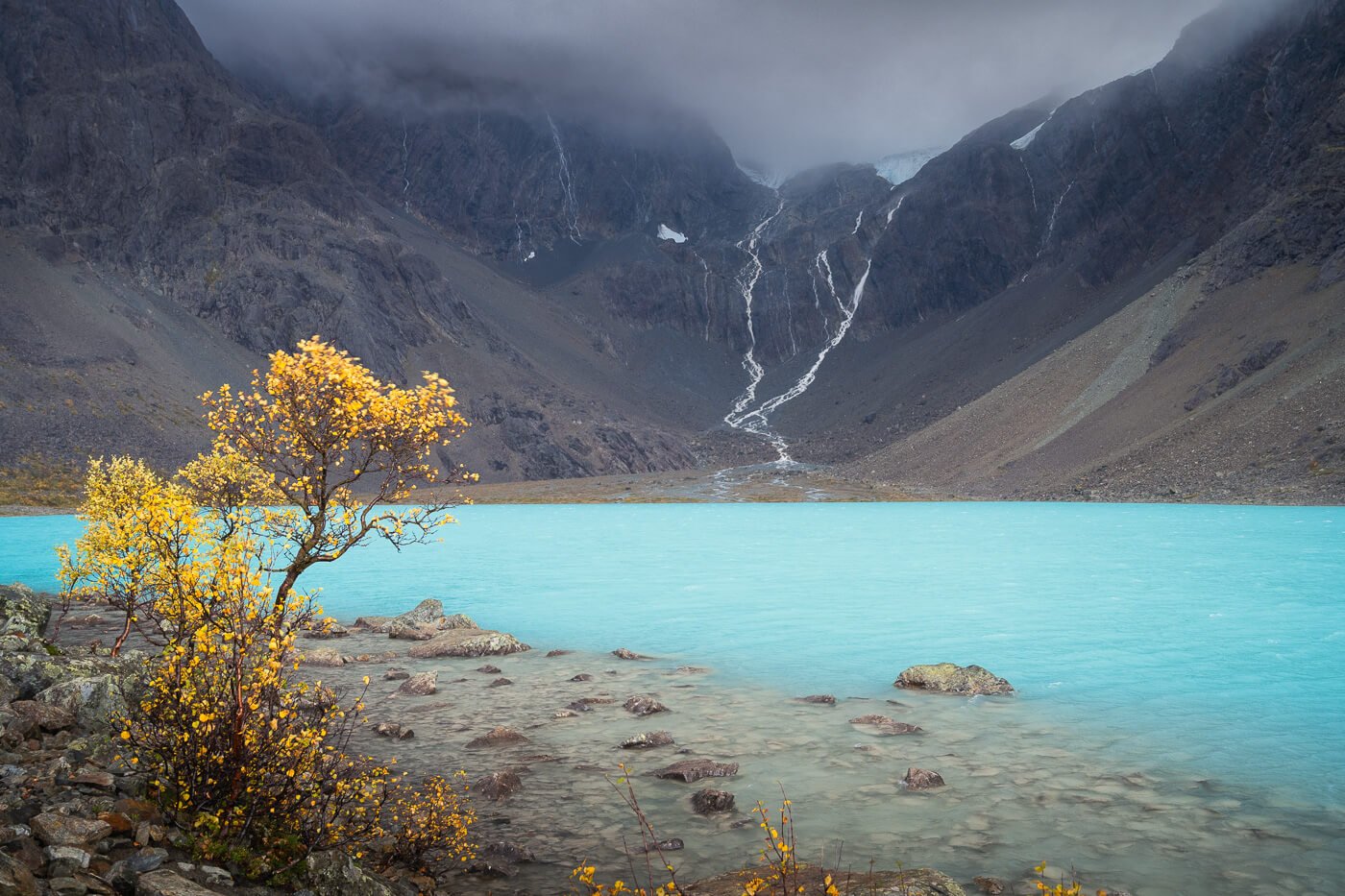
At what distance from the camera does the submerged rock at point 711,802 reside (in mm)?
13648

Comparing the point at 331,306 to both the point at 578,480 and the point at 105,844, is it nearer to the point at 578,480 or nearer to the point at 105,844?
the point at 578,480

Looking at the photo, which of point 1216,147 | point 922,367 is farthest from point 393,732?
point 922,367

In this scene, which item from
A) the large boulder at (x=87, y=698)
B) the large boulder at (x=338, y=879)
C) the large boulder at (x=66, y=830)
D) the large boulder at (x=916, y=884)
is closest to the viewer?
the large boulder at (x=66, y=830)

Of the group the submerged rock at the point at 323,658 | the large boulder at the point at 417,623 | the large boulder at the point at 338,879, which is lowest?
the large boulder at the point at 338,879

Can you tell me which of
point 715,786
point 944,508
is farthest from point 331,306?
point 715,786

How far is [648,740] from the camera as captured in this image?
1734 centimetres

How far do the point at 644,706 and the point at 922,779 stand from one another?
7.42 meters

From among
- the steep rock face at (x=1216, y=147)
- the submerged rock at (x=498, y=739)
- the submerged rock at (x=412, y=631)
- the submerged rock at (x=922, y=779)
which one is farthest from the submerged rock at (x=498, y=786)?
the steep rock face at (x=1216, y=147)

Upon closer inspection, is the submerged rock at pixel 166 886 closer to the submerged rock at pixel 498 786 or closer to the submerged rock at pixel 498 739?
the submerged rock at pixel 498 786

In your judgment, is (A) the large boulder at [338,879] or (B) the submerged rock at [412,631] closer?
(A) the large boulder at [338,879]

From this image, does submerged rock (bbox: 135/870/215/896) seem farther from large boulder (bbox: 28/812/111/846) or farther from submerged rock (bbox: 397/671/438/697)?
submerged rock (bbox: 397/671/438/697)

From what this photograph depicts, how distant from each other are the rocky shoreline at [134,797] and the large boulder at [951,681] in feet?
10.1

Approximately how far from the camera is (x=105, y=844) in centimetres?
873

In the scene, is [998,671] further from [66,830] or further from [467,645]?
[66,830]
